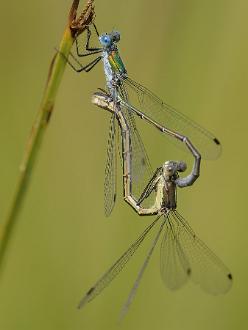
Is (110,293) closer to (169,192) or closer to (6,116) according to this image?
(169,192)

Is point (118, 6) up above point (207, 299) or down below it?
above

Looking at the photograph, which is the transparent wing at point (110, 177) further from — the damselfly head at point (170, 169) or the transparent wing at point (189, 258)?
the transparent wing at point (189, 258)

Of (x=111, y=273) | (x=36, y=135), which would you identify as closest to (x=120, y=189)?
(x=111, y=273)

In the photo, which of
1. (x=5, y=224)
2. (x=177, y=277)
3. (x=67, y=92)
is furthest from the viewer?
(x=67, y=92)

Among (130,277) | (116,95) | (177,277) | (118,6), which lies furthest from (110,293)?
(118,6)

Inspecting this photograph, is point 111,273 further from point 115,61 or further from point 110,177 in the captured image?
point 115,61

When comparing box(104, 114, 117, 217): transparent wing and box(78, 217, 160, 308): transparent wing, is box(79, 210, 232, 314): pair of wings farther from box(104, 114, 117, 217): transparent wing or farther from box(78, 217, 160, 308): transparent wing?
box(104, 114, 117, 217): transparent wing

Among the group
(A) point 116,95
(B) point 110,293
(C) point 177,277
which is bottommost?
(B) point 110,293
